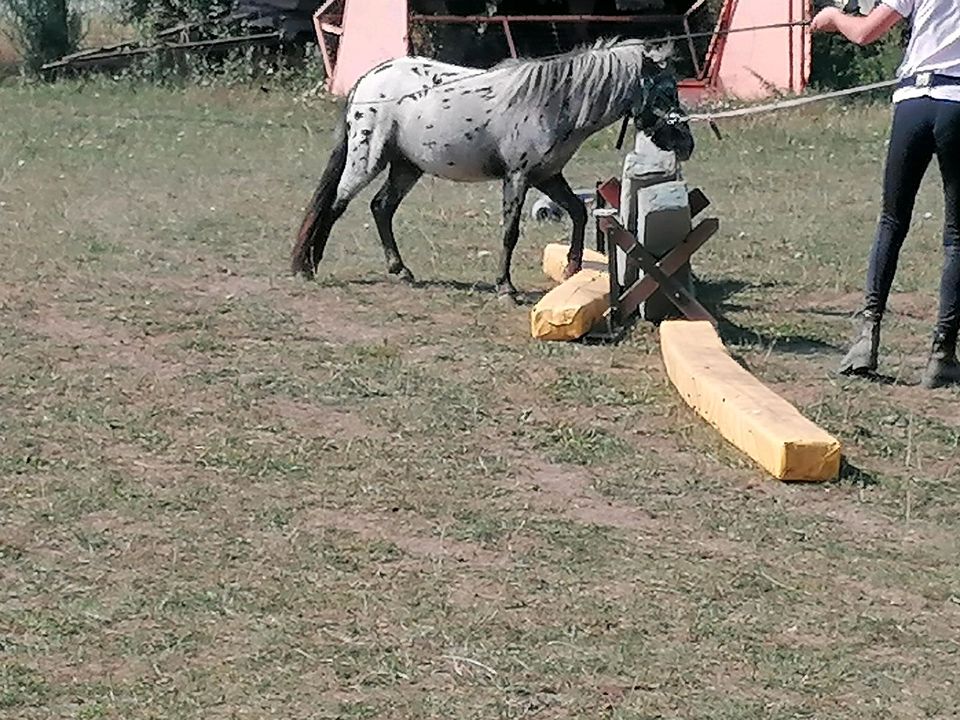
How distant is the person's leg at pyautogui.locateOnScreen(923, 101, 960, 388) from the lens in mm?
6602

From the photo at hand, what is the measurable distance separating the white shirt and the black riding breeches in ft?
0.14

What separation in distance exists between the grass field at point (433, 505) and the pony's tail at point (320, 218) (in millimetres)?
225

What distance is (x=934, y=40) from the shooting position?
21.7ft

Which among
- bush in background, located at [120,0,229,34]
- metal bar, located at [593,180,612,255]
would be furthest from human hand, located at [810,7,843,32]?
bush in background, located at [120,0,229,34]

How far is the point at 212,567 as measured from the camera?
4.78 metres

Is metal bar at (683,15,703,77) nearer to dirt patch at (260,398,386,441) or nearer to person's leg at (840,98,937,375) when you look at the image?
person's leg at (840,98,937,375)

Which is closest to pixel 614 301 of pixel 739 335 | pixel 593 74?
pixel 739 335

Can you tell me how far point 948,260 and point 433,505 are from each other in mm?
2736

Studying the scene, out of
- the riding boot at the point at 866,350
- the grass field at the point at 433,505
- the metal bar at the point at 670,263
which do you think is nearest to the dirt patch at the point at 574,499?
the grass field at the point at 433,505

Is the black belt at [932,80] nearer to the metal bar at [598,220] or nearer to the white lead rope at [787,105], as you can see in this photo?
the white lead rope at [787,105]

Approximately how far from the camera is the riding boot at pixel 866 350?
703 centimetres

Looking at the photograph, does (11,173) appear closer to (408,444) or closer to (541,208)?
(541,208)

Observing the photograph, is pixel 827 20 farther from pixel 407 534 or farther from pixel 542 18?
pixel 542 18

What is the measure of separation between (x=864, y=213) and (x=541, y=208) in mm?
2325
